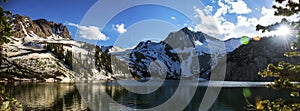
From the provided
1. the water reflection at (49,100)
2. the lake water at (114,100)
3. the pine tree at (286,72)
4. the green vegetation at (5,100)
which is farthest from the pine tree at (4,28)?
the water reflection at (49,100)

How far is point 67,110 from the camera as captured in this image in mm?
67688

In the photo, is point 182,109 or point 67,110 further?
point 182,109

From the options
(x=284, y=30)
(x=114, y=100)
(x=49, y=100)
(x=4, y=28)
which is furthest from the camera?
(x=114, y=100)

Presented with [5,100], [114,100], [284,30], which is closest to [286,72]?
[284,30]

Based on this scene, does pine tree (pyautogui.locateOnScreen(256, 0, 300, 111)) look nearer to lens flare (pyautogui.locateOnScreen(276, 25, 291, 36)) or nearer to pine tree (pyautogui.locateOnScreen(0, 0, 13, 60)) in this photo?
lens flare (pyautogui.locateOnScreen(276, 25, 291, 36))

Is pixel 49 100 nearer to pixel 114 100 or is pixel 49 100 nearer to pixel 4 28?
pixel 114 100

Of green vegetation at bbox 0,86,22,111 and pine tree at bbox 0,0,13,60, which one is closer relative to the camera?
green vegetation at bbox 0,86,22,111

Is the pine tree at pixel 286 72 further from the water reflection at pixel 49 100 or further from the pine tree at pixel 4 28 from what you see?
the water reflection at pixel 49 100

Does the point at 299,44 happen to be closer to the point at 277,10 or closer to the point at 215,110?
the point at 277,10

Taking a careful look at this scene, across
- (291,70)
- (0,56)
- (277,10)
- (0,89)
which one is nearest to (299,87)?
(291,70)

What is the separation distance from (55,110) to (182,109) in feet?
121

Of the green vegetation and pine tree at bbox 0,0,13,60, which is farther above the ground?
pine tree at bbox 0,0,13,60

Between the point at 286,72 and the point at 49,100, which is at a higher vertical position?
the point at 286,72

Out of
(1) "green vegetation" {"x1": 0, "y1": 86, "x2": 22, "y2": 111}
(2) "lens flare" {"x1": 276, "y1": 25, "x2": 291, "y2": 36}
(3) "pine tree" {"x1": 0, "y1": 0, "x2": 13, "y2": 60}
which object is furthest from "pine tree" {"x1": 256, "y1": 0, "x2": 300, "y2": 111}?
(3) "pine tree" {"x1": 0, "y1": 0, "x2": 13, "y2": 60}
